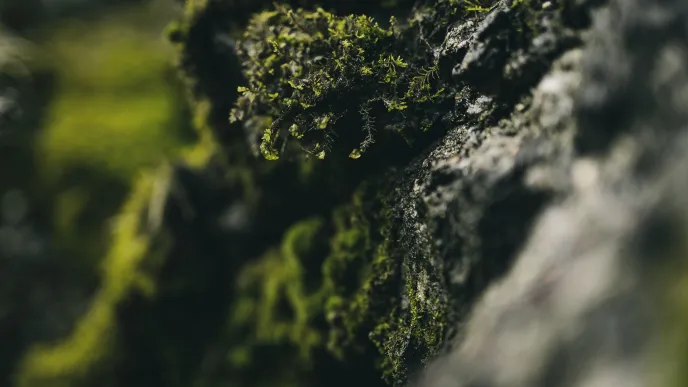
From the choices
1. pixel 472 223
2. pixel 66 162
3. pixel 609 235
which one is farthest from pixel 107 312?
pixel 609 235

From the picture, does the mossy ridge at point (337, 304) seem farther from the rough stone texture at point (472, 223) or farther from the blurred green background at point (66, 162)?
the blurred green background at point (66, 162)

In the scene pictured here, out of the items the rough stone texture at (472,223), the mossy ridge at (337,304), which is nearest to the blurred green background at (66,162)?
the rough stone texture at (472,223)

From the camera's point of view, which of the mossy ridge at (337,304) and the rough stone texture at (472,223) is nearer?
the rough stone texture at (472,223)

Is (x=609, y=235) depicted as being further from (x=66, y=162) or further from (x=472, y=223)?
(x=66, y=162)

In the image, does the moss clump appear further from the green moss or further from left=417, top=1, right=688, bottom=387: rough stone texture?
the green moss

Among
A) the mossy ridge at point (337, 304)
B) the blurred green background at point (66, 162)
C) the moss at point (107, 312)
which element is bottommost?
the mossy ridge at point (337, 304)
